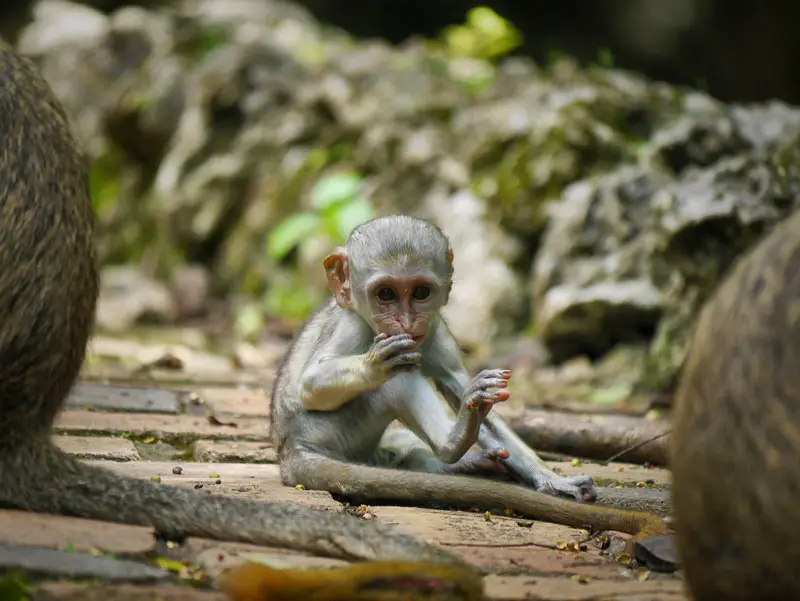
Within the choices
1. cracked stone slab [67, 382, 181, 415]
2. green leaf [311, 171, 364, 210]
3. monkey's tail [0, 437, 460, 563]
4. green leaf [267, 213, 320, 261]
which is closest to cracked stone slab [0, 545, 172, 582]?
monkey's tail [0, 437, 460, 563]

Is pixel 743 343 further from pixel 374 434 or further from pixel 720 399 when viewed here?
pixel 374 434

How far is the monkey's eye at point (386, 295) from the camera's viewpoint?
13.9ft

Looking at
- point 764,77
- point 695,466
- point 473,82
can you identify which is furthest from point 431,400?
point 764,77

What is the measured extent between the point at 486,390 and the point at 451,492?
1.33 ft

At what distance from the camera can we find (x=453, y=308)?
900cm

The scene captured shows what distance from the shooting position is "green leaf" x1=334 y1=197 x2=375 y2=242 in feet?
32.1

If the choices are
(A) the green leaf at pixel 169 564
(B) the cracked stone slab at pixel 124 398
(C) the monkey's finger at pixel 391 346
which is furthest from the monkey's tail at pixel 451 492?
(B) the cracked stone slab at pixel 124 398

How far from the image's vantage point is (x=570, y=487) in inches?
166

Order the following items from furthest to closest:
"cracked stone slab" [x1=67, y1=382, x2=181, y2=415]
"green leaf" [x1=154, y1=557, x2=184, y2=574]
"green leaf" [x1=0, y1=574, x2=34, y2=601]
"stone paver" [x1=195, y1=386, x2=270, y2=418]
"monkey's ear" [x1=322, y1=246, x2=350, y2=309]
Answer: "stone paver" [x1=195, y1=386, x2=270, y2=418]
"cracked stone slab" [x1=67, y1=382, x2=181, y2=415]
"monkey's ear" [x1=322, y1=246, x2=350, y2=309]
"green leaf" [x1=154, y1=557, x2=184, y2=574]
"green leaf" [x1=0, y1=574, x2=34, y2=601]

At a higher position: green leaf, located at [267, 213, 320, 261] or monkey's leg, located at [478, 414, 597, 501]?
monkey's leg, located at [478, 414, 597, 501]

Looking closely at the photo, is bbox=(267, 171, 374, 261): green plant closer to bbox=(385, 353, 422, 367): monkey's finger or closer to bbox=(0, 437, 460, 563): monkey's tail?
bbox=(385, 353, 422, 367): monkey's finger

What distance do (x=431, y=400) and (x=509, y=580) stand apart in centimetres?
116

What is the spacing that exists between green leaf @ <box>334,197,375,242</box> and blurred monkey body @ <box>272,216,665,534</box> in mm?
5120

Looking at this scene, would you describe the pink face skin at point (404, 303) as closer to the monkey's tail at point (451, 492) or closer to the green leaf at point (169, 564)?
the monkey's tail at point (451, 492)
